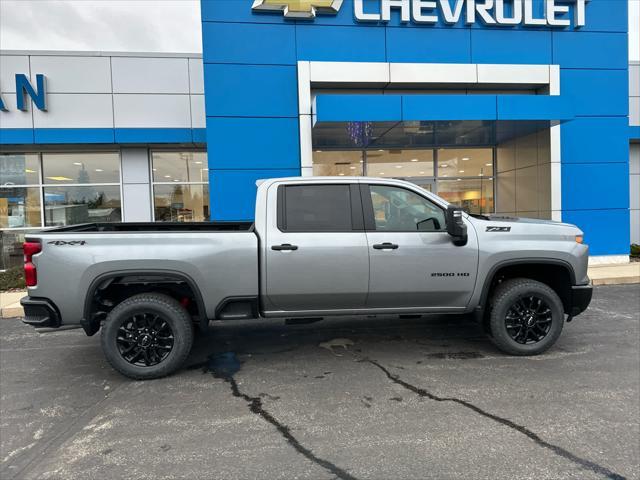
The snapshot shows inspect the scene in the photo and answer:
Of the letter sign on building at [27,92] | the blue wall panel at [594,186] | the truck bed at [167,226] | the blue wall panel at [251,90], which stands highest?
the letter sign on building at [27,92]

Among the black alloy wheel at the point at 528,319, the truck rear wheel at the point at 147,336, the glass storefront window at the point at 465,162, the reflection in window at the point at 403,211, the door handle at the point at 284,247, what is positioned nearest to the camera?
the truck rear wheel at the point at 147,336

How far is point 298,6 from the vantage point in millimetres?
10453

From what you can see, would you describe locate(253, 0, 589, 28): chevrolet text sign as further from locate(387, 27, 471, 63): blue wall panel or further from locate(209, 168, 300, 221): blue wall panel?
locate(209, 168, 300, 221): blue wall panel

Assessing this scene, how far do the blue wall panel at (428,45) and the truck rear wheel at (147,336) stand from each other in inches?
351

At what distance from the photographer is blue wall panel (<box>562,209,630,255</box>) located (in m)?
11.6

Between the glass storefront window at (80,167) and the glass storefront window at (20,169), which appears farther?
the glass storefront window at (80,167)

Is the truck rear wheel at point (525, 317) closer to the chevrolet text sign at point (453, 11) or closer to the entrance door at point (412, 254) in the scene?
the entrance door at point (412, 254)

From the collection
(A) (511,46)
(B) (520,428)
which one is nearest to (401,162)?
(A) (511,46)

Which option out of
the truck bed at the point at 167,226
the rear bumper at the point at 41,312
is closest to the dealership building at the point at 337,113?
the truck bed at the point at 167,226

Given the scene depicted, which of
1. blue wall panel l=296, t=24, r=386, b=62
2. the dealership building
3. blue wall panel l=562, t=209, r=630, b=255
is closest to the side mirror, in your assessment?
the dealership building

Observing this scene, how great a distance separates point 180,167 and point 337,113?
20.4 ft

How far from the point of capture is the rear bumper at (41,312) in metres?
4.37

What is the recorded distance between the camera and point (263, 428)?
11.6 feet

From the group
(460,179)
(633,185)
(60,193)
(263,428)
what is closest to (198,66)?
(60,193)
